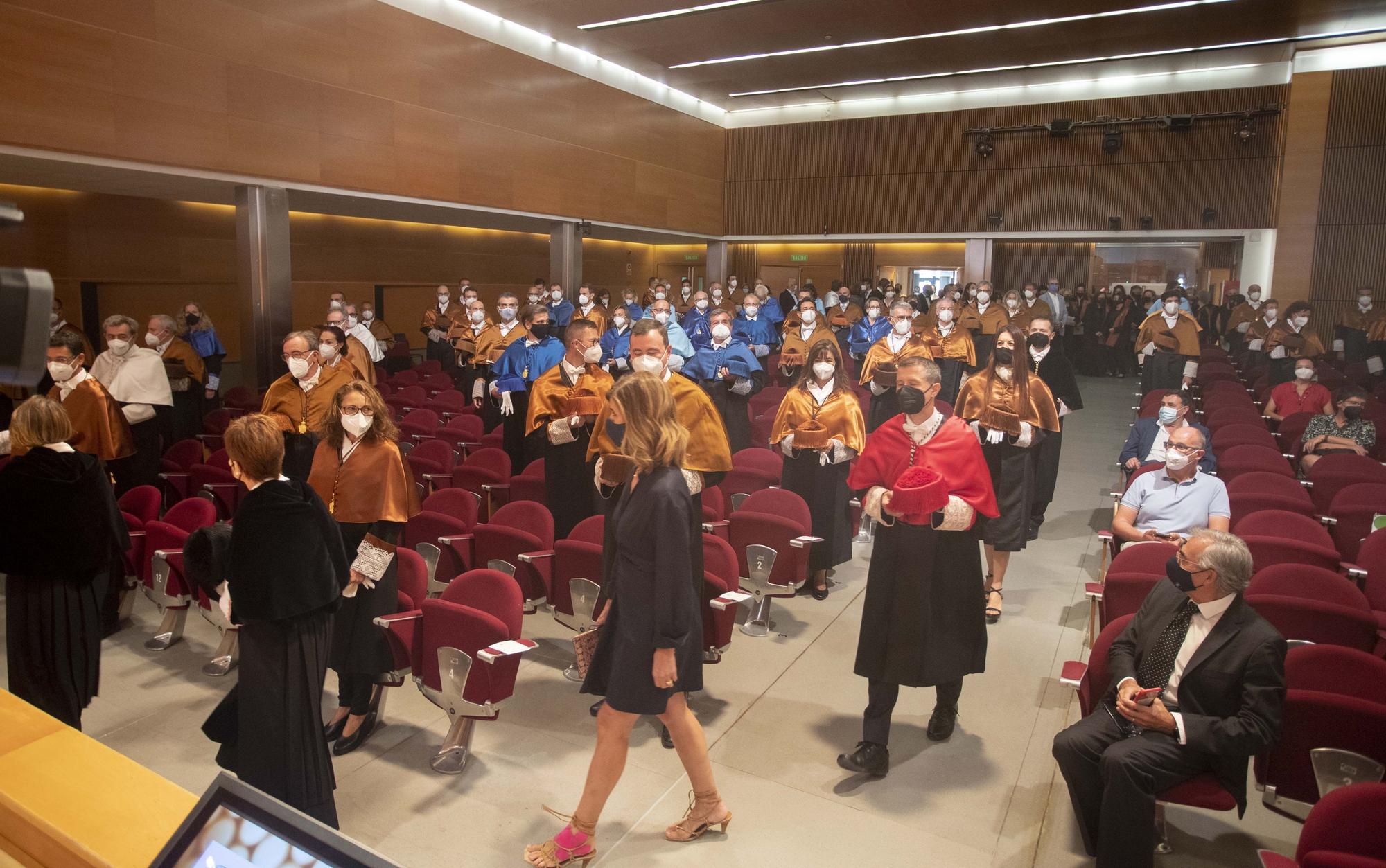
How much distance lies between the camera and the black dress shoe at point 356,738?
4.35 metres

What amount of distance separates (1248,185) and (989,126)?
5264 millimetres

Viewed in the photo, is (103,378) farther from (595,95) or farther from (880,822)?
(595,95)

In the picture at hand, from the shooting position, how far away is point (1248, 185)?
17750 millimetres

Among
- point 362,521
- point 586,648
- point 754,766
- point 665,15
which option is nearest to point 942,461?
point 754,766

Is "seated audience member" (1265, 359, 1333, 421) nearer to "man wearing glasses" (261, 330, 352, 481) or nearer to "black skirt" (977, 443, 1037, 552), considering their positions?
"black skirt" (977, 443, 1037, 552)

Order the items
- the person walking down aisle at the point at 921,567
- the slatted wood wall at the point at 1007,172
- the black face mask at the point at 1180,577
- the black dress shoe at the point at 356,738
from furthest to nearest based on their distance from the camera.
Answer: the slatted wood wall at the point at 1007,172 < the black dress shoe at the point at 356,738 < the person walking down aisle at the point at 921,567 < the black face mask at the point at 1180,577

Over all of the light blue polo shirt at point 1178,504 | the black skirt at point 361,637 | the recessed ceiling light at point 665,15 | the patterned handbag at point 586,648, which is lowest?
the black skirt at point 361,637

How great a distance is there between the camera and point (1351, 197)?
17172 millimetres

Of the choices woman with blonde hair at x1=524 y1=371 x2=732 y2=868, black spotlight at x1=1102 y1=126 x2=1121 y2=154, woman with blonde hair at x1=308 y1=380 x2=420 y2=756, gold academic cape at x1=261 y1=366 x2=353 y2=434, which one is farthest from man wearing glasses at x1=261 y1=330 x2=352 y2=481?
black spotlight at x1=1102 y1=126 x2=1121 y2=154

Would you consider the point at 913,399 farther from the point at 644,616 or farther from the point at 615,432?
the point at 644,616

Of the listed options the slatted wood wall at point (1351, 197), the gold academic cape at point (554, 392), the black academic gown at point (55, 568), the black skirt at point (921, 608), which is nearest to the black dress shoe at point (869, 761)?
the black skirt at point (921, 608)

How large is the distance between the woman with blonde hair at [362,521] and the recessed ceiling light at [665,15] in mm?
11384

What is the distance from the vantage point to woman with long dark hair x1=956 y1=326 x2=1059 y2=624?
629 cm

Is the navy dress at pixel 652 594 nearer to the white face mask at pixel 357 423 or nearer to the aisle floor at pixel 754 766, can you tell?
the aisle floor at pixel 754 766
